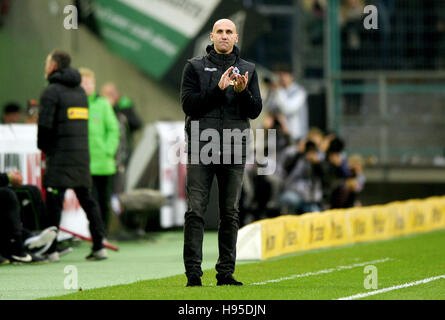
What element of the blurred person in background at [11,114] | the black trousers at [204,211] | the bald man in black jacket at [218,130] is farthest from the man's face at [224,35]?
the blurred person in background at [11,114]

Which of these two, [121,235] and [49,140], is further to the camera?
[121,235]

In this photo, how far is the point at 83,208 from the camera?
12984mm

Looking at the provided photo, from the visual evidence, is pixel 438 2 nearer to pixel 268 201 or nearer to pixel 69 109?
pixel 268 201

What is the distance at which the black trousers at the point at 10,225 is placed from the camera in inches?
489

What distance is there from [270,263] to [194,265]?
2990mm

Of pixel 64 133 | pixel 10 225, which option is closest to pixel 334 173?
pixel 64 133

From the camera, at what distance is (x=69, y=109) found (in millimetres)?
12820

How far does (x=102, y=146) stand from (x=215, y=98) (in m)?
5.12

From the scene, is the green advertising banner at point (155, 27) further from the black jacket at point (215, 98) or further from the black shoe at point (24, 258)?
the black jacket at point (215, 98)

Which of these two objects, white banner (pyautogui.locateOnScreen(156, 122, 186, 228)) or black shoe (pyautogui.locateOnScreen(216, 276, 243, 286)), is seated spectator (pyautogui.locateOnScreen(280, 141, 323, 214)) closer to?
white banner (pyautogui.locateOnScreen(156, 122, 186, 228))

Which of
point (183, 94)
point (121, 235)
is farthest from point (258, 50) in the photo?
point (183, 94)

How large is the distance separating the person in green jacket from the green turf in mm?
1698

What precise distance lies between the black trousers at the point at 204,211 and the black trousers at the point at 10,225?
3177 millimetres

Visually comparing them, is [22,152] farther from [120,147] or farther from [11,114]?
[120,147]
